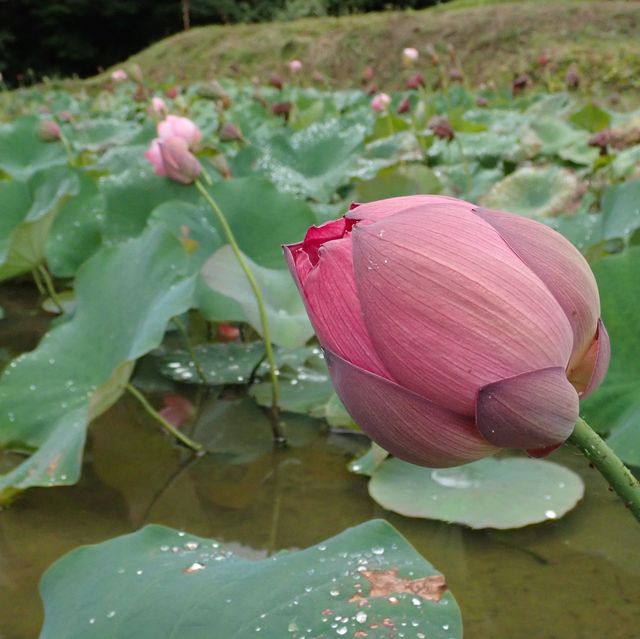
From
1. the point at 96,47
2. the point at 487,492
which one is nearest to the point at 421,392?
the point at 487,492

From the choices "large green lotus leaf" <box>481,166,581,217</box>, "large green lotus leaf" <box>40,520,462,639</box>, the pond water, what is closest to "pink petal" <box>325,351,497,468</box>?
"large green lotus leaf" <box>40,520,462,639</box>

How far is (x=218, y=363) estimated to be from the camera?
105 centimetres

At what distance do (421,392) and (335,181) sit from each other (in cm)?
143

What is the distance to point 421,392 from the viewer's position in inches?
12.1

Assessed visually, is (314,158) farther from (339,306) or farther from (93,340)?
(339,306)

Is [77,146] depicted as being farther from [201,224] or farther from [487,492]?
[487,492]

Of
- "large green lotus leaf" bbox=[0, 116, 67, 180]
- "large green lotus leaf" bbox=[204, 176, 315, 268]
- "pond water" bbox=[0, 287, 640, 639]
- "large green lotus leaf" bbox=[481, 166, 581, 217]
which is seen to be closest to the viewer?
"pond water" bbox=[0, 287, 640, 639]

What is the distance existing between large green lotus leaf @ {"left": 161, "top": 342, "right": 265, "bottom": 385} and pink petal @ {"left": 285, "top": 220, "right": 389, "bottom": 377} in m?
0.67

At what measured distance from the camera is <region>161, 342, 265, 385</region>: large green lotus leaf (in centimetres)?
102

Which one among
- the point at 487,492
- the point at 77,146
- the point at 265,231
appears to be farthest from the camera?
the point at 77,146

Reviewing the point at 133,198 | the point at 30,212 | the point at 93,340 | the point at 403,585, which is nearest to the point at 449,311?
the point at 403,585

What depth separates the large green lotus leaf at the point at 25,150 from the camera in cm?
219

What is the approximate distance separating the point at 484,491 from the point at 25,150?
1864mm

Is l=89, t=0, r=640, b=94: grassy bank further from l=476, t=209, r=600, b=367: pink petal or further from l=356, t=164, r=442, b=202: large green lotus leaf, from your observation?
l=476, t=209, r=600, b=367: pink petal
